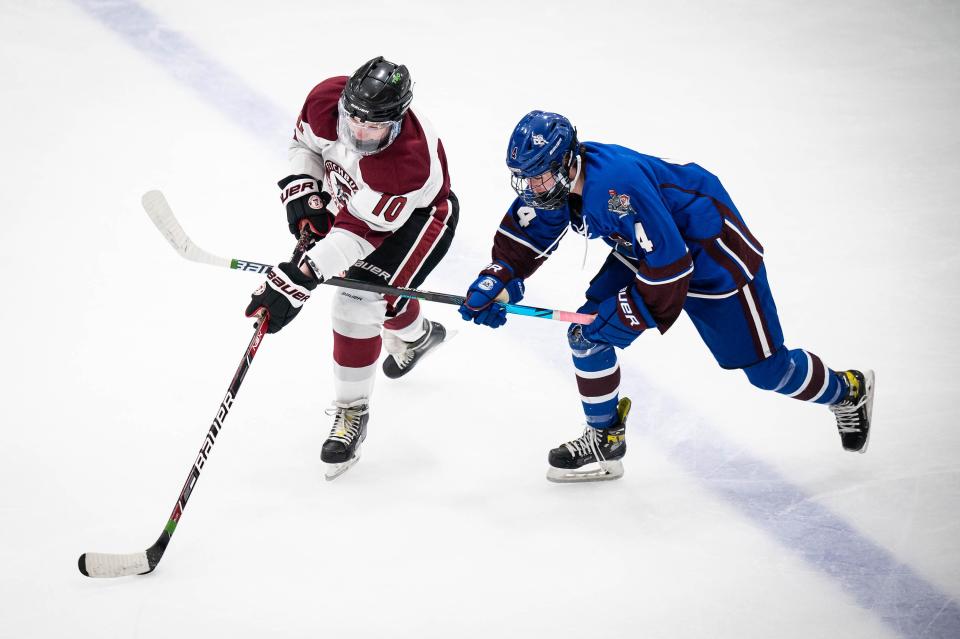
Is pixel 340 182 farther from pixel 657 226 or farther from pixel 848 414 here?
pixel 848 414

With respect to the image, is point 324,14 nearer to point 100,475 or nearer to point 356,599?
point 100,475

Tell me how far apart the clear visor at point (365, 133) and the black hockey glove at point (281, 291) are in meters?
0.39

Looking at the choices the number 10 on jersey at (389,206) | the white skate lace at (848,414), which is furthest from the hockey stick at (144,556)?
the white skate lace at (848,414)

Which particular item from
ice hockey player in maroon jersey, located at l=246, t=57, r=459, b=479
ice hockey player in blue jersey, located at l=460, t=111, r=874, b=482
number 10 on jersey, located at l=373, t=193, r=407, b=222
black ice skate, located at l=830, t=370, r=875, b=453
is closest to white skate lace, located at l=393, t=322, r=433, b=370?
ice hockey player in maroon jersey, located at l=246, t=57, r=459, b=479

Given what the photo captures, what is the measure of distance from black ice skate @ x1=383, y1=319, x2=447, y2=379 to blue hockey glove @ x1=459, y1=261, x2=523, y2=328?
62 cm

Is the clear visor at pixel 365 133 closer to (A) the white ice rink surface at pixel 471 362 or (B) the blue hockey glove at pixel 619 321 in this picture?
(B) the blue hockey glove at pixel 619 321

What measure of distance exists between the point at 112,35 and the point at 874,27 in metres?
4.40

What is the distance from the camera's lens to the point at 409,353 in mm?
3490

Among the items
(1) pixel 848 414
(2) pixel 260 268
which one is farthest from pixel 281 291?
(1) pixel 848 414

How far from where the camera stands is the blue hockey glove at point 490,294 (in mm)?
2824

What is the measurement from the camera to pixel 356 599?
8.38ft

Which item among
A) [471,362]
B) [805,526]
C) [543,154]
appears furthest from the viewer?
[471,362]

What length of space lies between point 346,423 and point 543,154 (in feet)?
3.69

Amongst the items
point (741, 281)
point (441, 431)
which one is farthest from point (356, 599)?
point (741, 281)
